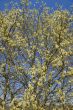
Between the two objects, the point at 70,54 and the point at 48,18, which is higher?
the point at 48,18

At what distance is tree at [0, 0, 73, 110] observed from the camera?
75.5ft

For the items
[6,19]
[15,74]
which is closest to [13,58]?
[15,74]

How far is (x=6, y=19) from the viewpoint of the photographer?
2658 centimetres

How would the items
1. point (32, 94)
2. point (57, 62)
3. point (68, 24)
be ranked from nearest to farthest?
point (32, 94) → point (57, 62) → point (68, 24)

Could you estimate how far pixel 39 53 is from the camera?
2489 cm

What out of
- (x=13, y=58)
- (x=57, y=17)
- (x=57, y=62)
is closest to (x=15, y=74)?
(x=13, y=58)

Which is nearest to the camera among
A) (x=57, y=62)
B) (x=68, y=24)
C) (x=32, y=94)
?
(x=32, y=94)

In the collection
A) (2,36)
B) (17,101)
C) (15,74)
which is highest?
(2,36)

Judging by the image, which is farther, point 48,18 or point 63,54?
point 48,18

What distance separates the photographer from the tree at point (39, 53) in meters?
23.0

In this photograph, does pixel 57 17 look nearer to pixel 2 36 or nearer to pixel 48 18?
pixel 48 18

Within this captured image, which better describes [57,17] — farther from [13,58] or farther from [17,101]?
[17,101]

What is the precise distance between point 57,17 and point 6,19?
3.55m

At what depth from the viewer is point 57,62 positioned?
77.3 ft
